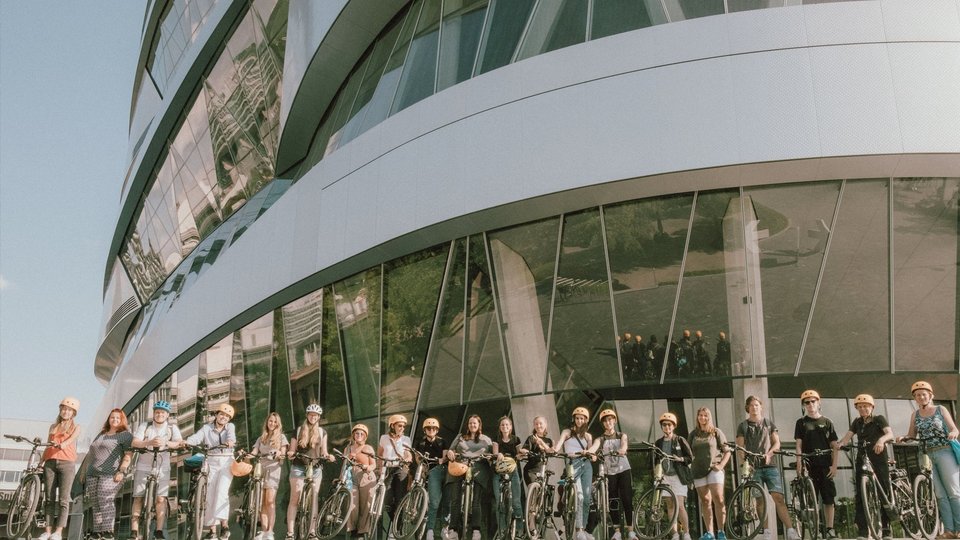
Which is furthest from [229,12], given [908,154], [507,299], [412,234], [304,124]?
[908,154]

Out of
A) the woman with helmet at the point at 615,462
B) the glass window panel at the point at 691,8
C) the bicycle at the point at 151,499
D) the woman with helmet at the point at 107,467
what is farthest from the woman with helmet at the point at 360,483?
the glass window panel at the point at 691,8

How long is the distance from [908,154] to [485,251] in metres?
7.48

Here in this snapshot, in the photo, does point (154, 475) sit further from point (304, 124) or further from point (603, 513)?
point (304, 124)

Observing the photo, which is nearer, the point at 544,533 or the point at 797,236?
the point at 544,533

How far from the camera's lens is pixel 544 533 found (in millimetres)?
10781

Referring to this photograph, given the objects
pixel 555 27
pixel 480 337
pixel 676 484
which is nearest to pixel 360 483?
pixel 676 484

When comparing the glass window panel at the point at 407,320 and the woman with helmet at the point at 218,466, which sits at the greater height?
the glass window panel at the point at 407,320

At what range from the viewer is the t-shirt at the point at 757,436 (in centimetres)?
1052

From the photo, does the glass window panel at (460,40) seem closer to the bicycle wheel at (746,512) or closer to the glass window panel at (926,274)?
the glass window panel at (926,274)

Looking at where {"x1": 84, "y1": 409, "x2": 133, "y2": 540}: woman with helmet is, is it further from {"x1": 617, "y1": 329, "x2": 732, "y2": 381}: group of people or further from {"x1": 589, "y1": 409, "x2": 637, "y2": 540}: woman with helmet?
{"x1": 617, "y1": 329, "x2": 732, "y2": 381}: group of people

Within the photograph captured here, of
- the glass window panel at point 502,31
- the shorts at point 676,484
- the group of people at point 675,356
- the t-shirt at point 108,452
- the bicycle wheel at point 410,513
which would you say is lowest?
the bicycle wheel at point 410,513

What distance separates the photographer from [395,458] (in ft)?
39.6

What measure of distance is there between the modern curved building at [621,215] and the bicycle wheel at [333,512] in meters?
4.87

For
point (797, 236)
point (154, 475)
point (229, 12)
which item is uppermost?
point (229, 12)
